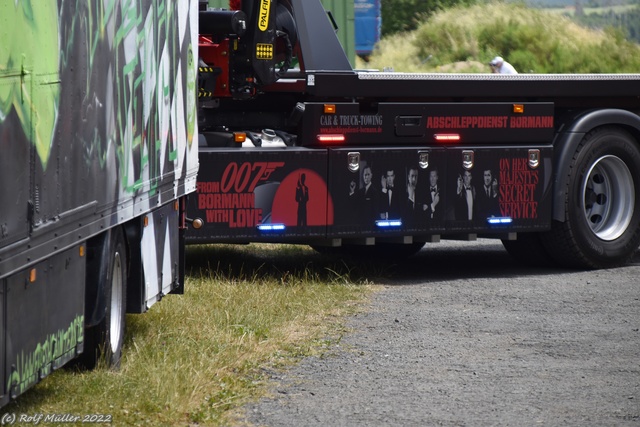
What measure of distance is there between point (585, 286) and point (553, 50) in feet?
86.7

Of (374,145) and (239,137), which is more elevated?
(239,137)

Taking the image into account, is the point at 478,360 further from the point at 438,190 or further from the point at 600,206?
the point at 600,206

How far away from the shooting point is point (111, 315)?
7430mm

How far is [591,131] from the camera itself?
12.7m

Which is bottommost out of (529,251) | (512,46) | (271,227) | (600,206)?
(529,251)

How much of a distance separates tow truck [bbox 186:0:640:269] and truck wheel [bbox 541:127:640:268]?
22mm

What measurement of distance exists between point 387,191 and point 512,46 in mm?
26551

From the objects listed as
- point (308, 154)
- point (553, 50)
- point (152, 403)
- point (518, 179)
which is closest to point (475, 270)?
point (518, 179)

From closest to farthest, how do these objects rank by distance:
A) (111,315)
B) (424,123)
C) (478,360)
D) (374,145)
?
(111,315), (478,360), (374,145), (424,123)

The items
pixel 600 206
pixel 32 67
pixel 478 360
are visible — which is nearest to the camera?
pixel 32 67

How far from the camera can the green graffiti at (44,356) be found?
5483 millimetres

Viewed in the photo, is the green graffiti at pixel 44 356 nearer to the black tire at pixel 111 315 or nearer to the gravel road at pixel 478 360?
the black tire at pixel 111 315

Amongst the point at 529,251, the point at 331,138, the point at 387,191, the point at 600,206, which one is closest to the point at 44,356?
the point at 331,138

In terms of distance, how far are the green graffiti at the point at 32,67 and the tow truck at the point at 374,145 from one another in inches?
203
